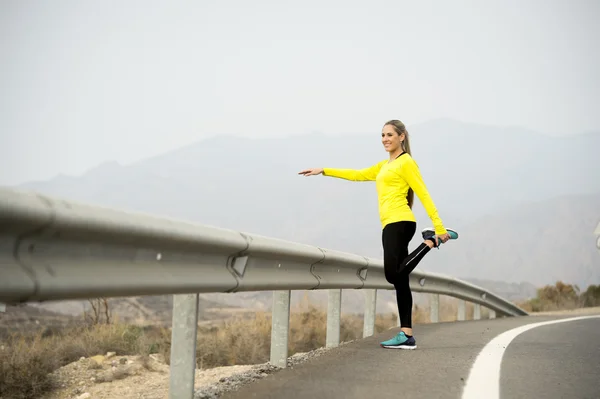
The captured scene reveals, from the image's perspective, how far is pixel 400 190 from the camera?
707cm

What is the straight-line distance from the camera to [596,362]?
6.24 meters

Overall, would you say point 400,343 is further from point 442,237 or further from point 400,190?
point 400,190

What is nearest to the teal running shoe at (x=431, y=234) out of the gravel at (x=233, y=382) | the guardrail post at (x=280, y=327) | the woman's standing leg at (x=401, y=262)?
the woman's standing leg at (x=401, y=262)

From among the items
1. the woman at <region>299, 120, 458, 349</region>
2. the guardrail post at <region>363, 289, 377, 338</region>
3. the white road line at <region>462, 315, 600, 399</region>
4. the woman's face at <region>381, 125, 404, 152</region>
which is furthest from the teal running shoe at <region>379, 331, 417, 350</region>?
the woman's face at <region>381, 125, 404, 152</region>

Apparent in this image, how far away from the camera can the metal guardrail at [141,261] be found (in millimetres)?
2744

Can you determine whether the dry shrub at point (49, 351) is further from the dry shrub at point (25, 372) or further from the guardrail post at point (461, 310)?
the guardrail post at point (461, 310)

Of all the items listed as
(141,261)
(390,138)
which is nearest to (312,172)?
(390,138)

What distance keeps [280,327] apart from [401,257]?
6.40 feet

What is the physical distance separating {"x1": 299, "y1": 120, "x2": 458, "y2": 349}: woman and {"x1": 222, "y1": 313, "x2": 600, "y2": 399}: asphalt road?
20.6 inches

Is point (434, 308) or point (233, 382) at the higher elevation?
point (434, 308)

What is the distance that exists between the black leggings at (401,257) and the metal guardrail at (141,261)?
1091mm

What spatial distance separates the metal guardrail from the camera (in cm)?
274

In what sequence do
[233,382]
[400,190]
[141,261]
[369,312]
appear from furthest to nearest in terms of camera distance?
[369,312] < [400,190] < [233,382] < [141,261]

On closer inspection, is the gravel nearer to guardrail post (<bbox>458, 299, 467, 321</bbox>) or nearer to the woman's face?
the woman's face
